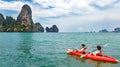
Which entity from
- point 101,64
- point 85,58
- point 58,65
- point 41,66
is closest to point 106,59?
point 101,64

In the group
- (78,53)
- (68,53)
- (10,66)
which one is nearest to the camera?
(10,66)

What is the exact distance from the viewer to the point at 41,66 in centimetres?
2683

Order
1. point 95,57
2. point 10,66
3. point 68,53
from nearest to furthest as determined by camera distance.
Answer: point 10,66 → point 95,57 → point 68,53

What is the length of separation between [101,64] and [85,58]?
430cm

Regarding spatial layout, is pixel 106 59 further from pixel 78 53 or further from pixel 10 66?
pixel 10 66

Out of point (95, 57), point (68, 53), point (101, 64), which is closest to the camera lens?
point (101, 64)

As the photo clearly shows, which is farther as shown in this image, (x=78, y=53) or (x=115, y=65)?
(x=78, y=53)

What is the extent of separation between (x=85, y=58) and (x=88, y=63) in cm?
332

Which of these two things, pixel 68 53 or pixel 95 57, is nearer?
pixel 95 57

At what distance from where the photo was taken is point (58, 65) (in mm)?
27625

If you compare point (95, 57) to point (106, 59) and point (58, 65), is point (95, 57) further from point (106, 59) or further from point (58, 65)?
point (58, 65)

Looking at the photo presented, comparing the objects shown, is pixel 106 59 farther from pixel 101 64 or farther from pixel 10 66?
pixel 10 66

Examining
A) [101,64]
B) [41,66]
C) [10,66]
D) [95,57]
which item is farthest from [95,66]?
[10,66]

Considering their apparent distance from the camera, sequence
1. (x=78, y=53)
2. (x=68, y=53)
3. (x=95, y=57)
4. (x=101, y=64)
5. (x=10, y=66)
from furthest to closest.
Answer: (x=68, y=53) → (x=78, y=53) → (x=95, y=57) → (x=101, y=64) → (x=10, y=66)
